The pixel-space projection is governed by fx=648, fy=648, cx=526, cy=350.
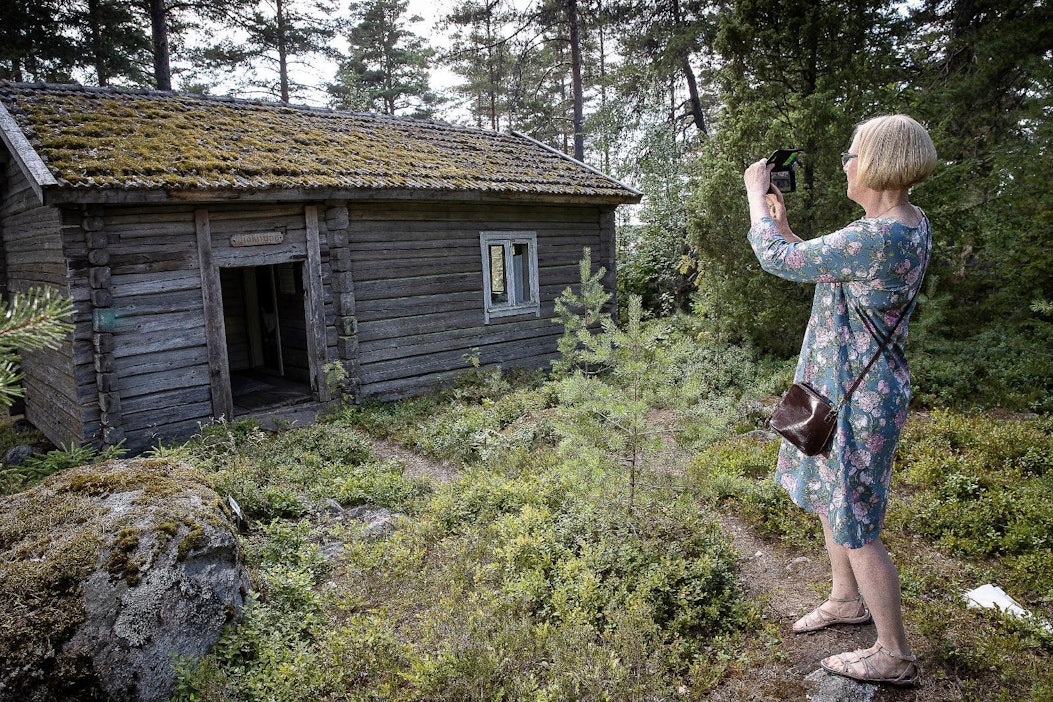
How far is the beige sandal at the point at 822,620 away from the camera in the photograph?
11.1ft

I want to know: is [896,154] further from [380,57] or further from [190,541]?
[380,57]

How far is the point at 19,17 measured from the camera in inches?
568

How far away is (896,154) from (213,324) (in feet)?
26.0

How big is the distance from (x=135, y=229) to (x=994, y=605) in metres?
8.78

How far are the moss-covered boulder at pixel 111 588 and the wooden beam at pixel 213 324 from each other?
4346 millimetres

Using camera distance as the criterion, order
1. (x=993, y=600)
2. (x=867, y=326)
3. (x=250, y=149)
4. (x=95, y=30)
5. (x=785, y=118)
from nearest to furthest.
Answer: (x=867, y=326) → (x=993, y=600) → (x=250, y=149) → (x=785, y=118) → (x=95, y=30)

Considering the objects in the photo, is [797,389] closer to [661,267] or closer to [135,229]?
[135,229]

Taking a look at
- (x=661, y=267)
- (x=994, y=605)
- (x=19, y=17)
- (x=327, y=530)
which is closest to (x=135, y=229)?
(x=327, y=530)

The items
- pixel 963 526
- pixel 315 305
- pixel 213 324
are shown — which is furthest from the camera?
pixel 315 305

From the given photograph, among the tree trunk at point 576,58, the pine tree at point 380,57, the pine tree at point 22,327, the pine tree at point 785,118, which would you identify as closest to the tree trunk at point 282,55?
the pine tree at point 380,57

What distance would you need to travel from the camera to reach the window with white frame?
1118 centimetres

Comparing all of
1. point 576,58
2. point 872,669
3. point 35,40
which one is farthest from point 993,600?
point 35,40

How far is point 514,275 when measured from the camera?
11781mm

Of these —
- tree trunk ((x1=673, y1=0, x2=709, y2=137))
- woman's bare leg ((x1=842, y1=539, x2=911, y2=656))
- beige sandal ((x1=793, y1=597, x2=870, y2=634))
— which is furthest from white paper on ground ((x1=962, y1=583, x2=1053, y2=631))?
tree trunk ((x1=673, y1=0, x2=709, y2=137))
